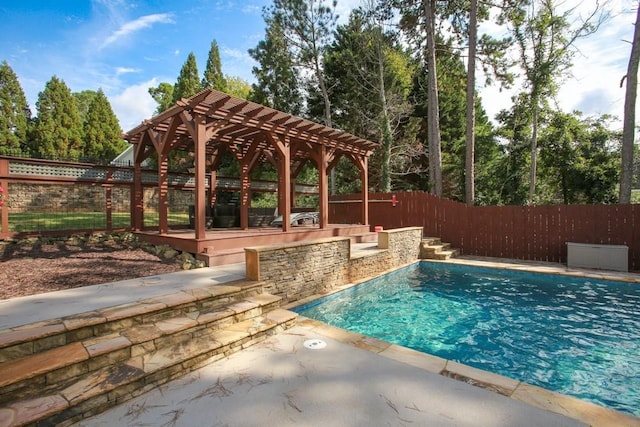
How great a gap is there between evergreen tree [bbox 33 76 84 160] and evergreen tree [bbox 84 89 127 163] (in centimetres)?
55

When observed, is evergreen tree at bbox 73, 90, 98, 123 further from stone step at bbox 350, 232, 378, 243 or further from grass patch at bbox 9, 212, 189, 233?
stone step at bbox 350, 232, 378, 243

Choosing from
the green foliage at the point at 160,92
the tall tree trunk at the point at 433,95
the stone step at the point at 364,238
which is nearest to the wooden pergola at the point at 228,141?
the stone step at the point at 364,238

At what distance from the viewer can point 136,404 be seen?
232cm

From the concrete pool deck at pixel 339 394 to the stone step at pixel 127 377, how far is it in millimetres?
89

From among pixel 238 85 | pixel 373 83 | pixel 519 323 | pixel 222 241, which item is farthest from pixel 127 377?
pixel 238 85

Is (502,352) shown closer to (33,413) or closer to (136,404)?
(136,404)

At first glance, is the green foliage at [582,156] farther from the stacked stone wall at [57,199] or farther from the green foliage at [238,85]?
the green foliage at [238,85]

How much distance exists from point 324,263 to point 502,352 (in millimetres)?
3231

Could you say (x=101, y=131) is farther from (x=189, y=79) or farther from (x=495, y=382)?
(x=495, y=382)

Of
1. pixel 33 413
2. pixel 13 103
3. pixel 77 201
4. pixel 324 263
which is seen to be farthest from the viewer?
pixel 13 103

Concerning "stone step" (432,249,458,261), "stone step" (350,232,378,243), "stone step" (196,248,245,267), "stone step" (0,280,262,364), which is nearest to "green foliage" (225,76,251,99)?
"stone step" (350,232,378,243)

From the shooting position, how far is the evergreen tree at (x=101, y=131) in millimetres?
22359

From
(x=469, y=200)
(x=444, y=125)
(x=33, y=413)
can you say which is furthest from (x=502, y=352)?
(x=444, y=125)

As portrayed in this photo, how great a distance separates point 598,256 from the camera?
305 inches
